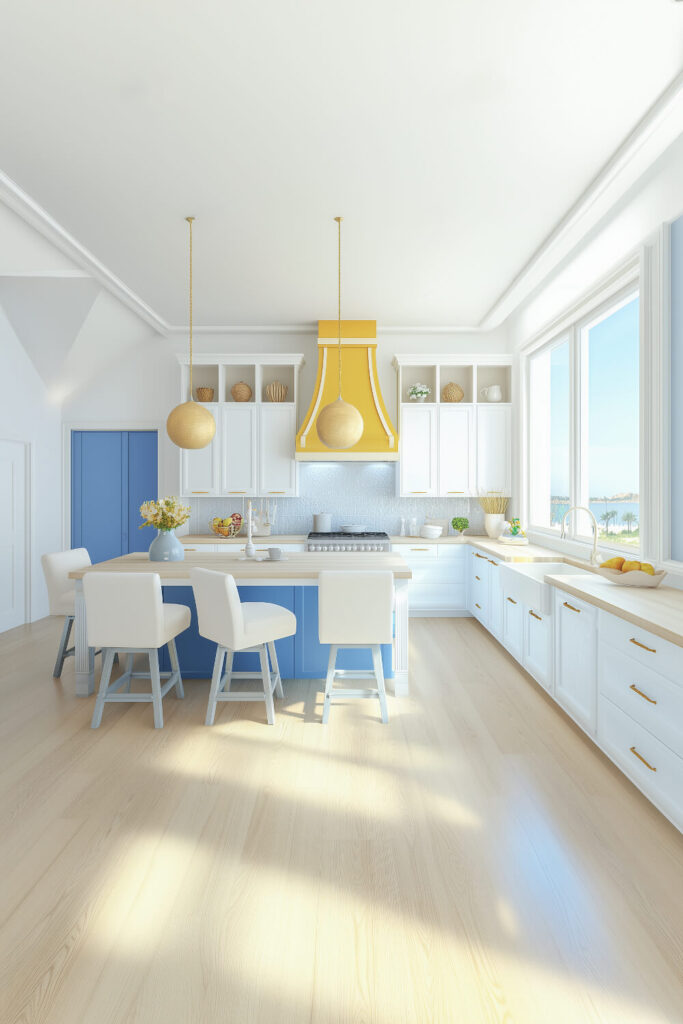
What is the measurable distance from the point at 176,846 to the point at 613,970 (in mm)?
1424

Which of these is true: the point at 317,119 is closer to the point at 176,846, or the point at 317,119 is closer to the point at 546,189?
the point at 546,189

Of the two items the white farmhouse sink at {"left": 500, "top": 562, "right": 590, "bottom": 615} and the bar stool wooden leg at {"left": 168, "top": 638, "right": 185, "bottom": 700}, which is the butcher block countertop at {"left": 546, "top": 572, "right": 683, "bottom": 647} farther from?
the bar stool wooden leg at {"left": 168, "top": 638, "right": 185, "bottom": 700}

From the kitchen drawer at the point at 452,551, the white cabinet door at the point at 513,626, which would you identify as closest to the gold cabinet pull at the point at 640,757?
the white cabinet door at the point at 513,626

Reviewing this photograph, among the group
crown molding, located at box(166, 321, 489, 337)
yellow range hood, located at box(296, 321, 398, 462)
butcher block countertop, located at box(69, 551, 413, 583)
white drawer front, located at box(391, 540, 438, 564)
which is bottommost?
white drawer front, located at box(391, 540, 438, 564)

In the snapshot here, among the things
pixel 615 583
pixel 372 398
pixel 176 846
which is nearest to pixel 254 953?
pixel 176 846

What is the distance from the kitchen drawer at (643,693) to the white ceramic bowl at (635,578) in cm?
44

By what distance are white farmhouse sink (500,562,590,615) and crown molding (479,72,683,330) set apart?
222cm

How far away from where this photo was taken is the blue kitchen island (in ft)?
11.3

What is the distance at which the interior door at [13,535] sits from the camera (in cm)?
523

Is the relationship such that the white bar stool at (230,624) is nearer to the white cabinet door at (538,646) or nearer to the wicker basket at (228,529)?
the white cabinet door at (538,646)

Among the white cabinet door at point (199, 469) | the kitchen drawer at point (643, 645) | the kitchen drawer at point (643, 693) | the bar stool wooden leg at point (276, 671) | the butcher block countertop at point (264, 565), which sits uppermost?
the white cabinet door at point (199, 469)

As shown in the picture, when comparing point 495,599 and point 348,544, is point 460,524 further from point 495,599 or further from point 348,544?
point 495,599

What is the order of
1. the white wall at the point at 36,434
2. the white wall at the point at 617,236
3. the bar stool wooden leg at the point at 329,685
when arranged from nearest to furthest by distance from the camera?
1. the white wall at the point at 617,236
2. the bar stool wooden leg at the point at 329,685
3. the white wall at the point at 36,434

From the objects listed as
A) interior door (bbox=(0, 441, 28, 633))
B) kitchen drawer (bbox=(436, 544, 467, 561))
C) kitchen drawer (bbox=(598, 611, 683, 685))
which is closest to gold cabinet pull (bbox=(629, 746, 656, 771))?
kitchen drawer (bbox=(598, 611, 683, 685))
